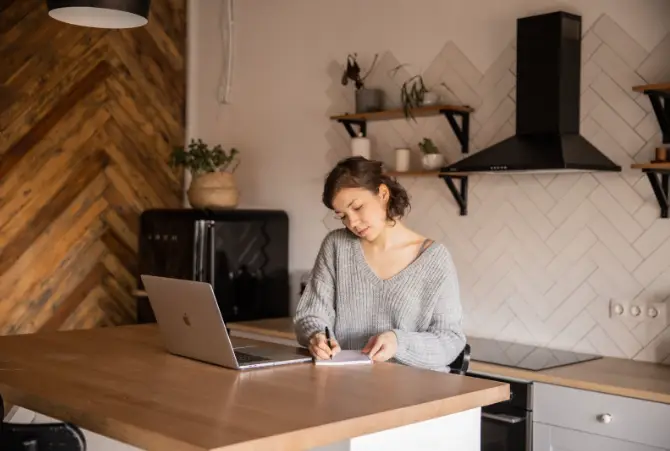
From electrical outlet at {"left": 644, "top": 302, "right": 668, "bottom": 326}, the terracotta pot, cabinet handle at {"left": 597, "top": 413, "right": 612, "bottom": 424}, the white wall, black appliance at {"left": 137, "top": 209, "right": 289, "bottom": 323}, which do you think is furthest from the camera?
the terracotta pot

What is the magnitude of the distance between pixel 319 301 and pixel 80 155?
8.75 ft

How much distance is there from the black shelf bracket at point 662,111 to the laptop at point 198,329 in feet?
5.66

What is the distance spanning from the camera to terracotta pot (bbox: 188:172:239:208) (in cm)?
483

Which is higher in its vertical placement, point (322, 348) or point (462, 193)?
point (462, 193)

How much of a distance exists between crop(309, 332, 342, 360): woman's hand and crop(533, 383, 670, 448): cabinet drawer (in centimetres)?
103

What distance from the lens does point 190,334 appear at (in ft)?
7.97

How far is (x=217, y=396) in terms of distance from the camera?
77.1 inches

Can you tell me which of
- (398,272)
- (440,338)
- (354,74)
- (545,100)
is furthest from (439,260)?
(354,74)

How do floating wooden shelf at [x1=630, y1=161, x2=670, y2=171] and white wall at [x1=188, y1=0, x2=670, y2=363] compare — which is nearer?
floating wooden shelf at [x1=630, y1=161, x2=670, y2=171]

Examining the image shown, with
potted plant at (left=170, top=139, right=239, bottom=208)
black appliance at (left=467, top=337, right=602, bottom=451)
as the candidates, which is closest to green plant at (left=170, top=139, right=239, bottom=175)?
potted plant at (left=170, top=139, right=239, bottom=208)

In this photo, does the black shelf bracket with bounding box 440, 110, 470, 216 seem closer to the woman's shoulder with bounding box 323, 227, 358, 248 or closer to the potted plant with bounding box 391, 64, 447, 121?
the potted plant with bounding box 391, 64, 447, 121

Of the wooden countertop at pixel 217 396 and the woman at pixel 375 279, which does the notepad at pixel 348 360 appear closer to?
the wooden countertop at pixel 217 396

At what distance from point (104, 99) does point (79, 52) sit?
30 centimetres

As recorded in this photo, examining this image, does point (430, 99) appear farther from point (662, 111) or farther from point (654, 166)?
point (654, 166)
